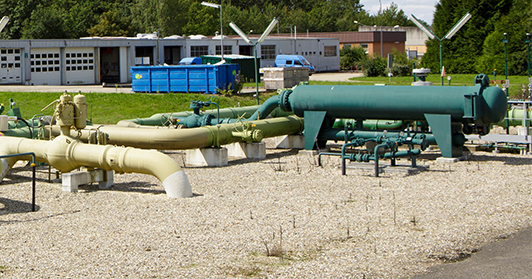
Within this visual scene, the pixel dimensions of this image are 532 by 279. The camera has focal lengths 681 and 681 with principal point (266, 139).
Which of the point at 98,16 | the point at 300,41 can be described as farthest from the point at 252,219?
the point at 98,16

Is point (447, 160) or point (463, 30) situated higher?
point (463, 30)

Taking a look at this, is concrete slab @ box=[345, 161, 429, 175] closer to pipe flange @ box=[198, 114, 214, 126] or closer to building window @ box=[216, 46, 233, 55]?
pipe flange @ box=[198, 114, 214, 126]

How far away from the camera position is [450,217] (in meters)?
10.7

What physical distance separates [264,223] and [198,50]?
1654 inches

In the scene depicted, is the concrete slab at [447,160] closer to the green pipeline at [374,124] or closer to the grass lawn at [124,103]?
the green pipeline at [374,124]

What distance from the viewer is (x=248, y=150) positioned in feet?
57.1

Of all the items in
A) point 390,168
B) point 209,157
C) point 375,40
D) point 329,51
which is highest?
point 375,40

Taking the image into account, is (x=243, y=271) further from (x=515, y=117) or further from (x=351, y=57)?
(x=351, y=57)

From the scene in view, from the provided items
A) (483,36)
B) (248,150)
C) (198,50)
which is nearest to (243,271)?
(248,150)

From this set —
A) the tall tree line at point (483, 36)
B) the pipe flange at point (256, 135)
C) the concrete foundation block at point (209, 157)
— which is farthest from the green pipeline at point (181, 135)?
the tall tree line at point (483, 36)

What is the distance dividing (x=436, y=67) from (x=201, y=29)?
3859cm

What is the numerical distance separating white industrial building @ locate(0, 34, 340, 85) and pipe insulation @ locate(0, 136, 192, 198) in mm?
29723

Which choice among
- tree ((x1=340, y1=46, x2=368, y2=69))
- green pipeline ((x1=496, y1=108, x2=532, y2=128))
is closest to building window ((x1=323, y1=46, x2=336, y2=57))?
tree ((x1=340, y1=46, x2=368, y2=69))

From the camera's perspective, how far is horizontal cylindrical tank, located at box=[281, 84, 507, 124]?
51.0ft
